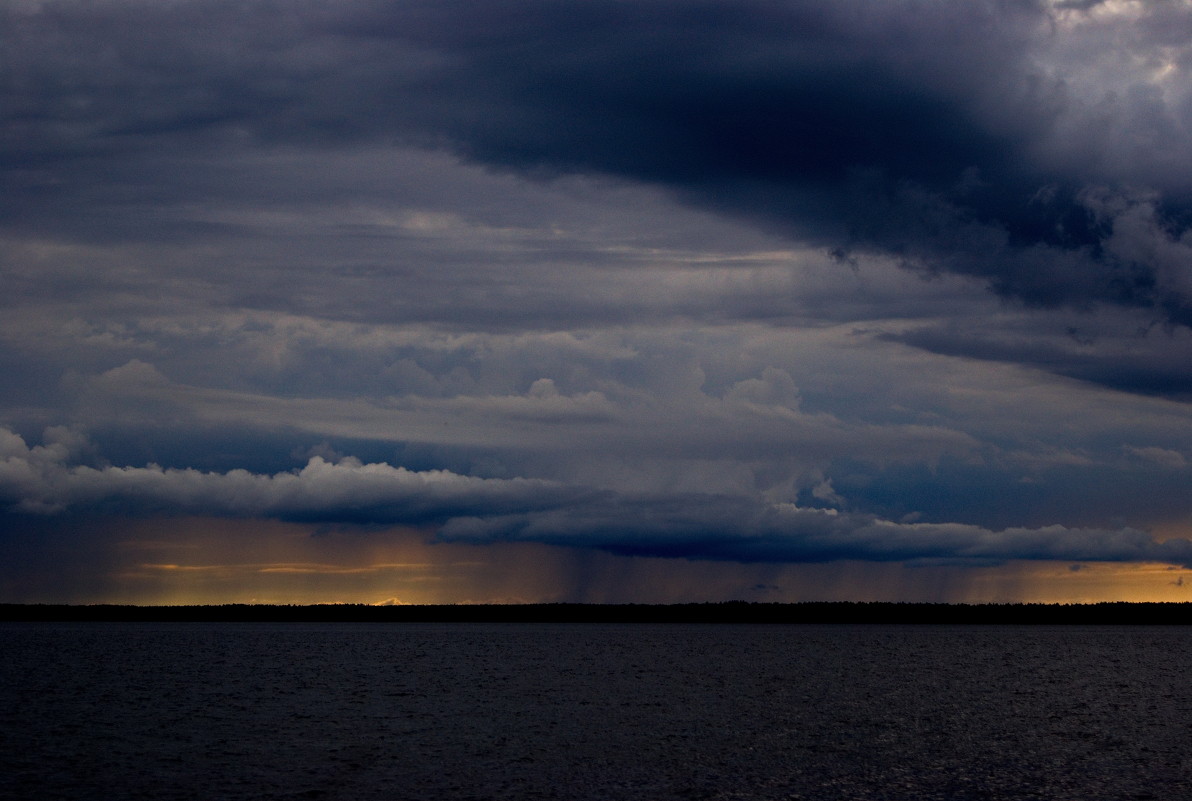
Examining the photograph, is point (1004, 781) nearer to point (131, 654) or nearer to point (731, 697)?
point (731, 697)

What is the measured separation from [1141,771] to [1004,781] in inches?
332

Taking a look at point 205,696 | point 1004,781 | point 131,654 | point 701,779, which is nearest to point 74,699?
point 205,696

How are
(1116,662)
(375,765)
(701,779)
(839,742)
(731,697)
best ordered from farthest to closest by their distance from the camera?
(1116,662), (731,697), (839,742), (375,765), (701,779)

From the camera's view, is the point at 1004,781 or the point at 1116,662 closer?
the point at 1004,781

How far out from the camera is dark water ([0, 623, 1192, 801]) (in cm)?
5141

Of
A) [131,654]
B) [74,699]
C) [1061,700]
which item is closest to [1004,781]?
[1061,700]

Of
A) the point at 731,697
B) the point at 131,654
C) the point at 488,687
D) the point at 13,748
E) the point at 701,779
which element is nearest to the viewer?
the point at 701,779

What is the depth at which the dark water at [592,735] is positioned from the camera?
51.4 metres

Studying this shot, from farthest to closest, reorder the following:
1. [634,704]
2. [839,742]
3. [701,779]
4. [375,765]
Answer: [634,704]
[839,742]
[375,765]
[701,779]

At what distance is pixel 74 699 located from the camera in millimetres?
93125

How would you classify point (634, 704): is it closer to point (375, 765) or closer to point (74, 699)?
point (375, 765)

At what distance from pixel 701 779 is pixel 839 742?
16827 mm

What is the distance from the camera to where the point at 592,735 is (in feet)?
229

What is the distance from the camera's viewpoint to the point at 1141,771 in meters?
56.3
